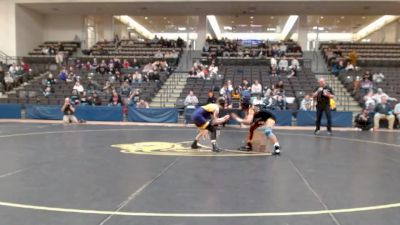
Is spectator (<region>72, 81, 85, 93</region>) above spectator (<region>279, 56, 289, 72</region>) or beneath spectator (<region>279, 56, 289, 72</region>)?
beneath

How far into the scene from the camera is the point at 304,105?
780 inches

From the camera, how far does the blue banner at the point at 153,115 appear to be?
19.6 m

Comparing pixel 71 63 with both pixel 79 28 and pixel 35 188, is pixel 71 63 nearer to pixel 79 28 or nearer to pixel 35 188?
pixel 79 28

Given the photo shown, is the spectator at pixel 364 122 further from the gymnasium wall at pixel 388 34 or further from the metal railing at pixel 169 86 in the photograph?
the gymnasium wall at pixel 388 34

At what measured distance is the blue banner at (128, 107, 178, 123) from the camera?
19.6 m

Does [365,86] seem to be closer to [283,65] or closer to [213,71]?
[283,65]

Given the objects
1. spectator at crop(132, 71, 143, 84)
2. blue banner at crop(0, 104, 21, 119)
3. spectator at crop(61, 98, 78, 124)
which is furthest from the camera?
spectator at crop(132, 71, 143, 84)

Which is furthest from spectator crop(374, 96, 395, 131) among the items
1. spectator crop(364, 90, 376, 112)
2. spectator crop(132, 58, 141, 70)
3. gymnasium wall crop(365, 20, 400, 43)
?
gymnasium wall crop(365, 20, 400, 43)

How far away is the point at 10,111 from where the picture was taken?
20766mm

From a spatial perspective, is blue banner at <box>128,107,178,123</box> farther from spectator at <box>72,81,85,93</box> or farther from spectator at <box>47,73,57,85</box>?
spectator at <box>47,73,57,85</box>

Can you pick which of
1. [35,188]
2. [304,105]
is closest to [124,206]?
[35,188]

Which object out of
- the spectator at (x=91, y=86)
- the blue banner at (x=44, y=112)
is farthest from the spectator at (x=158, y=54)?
the blue banner at (x=44, y=112)

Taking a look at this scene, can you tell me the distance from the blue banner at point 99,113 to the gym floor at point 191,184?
7.80 m

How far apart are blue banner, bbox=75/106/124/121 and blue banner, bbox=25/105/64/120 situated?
102cm
